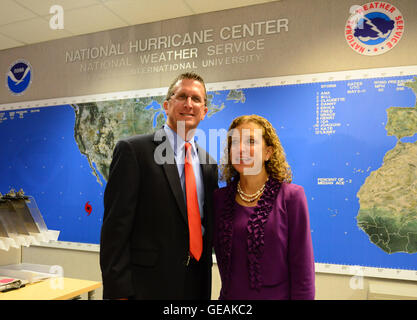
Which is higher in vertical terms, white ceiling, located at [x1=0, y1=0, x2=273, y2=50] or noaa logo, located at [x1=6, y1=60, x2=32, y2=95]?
white ceiling, located at [x1=0, y1=0, x2=273, y2=50]

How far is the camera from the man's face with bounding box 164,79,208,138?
141 centimetres

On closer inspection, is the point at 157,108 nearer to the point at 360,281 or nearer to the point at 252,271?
the point at 252,271

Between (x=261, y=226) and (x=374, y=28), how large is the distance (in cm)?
181

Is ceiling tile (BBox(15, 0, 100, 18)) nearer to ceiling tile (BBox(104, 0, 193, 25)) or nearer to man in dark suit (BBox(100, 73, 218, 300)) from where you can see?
ceiling tile (BBox(104, 0, 193, 25))

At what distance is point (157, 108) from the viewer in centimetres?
276

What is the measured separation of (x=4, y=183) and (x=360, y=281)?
359cm

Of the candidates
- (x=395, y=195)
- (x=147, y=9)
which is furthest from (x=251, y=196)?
(x=147, y=9)

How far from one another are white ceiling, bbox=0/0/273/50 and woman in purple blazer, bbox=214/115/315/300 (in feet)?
5.45

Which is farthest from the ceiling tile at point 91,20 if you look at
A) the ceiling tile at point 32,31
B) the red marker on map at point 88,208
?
the red marker on map at point 88,208

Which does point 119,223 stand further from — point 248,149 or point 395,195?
point 395,195

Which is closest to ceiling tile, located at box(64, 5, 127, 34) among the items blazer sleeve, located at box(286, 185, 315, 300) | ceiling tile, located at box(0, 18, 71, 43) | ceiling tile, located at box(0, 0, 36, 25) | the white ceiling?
the white ceiling

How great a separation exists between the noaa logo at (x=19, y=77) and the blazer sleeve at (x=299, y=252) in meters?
3.27

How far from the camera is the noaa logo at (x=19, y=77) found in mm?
3346

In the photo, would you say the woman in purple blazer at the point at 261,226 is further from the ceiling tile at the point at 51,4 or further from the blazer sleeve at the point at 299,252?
the ceiling tile at the point at 51,4
